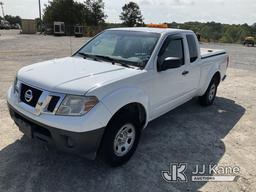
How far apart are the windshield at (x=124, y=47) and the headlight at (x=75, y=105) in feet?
3.94

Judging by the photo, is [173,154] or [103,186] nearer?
[103,186]

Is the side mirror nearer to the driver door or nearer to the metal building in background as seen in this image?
Answer: the driver door

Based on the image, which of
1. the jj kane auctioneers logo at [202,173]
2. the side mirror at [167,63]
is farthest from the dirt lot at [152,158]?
the side mirror at [167,63]

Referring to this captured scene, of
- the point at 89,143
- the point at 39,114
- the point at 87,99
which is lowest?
the point at 89,143

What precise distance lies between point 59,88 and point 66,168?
3.77 ft

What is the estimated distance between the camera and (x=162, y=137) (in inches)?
175

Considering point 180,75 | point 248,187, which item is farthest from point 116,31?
point 248,187

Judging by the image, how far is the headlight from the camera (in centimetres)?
285

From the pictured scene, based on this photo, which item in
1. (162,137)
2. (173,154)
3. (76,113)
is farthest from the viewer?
(162,137)

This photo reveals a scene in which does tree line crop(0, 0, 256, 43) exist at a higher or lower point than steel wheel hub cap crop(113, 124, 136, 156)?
higher

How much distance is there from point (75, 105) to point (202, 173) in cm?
196

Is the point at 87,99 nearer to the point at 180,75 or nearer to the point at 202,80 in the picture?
the point at 180,75

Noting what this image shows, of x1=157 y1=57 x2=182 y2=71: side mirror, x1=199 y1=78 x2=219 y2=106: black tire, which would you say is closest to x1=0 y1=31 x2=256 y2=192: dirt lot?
x1=199 y1=78 x2=219 y2=106: black tire

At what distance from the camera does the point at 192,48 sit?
509 centimetres
